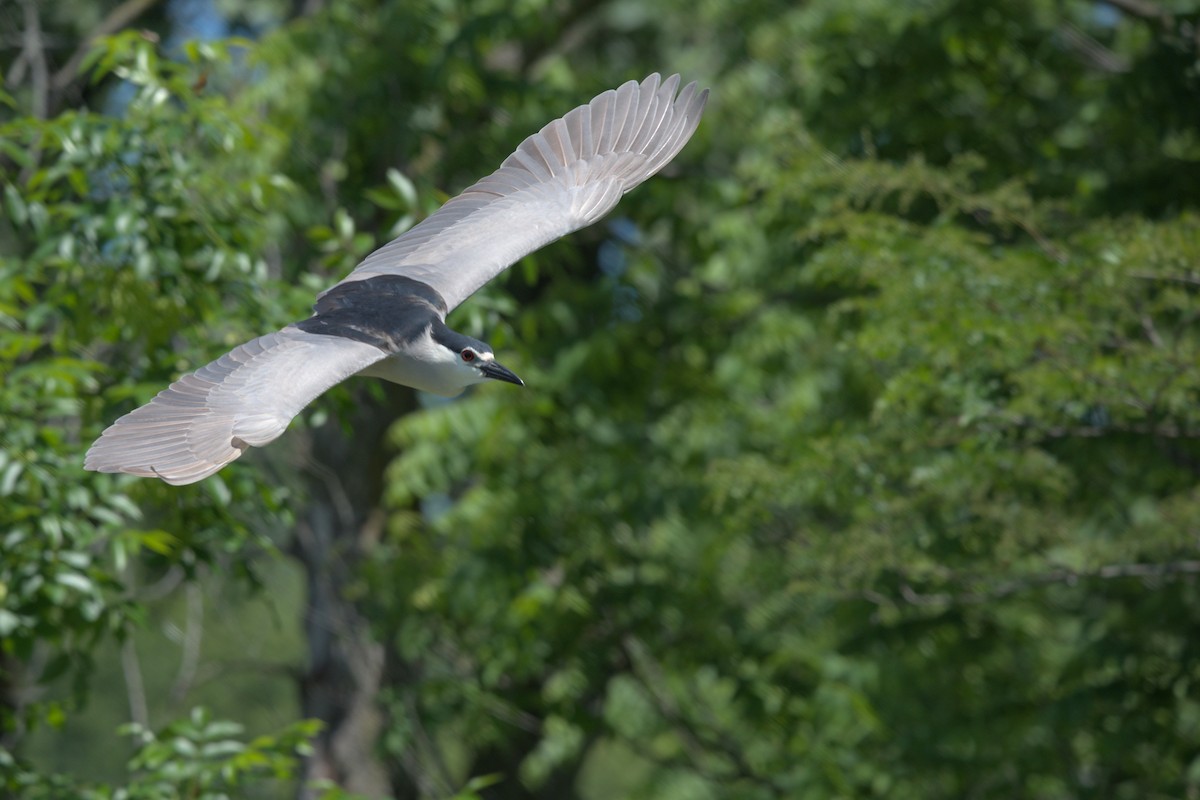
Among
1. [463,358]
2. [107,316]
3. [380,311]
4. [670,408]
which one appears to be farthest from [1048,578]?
[107,316]

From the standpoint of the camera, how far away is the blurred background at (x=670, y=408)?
16.1ft

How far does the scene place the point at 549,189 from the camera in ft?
16.9

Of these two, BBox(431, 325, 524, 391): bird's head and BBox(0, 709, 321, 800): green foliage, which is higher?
BBox(431, 325, 524, 391): bird's head

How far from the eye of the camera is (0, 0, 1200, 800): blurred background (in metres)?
4.92

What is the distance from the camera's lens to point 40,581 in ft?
14.7

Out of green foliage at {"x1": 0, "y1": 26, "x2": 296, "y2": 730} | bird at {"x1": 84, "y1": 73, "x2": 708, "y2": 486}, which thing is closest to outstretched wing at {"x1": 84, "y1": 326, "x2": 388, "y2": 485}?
bird at {"x1": 84, "y1": 73, "x2": 708, "y2": 486}

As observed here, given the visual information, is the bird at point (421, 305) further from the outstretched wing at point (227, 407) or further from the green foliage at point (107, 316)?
the green foliage at point (107, 316)

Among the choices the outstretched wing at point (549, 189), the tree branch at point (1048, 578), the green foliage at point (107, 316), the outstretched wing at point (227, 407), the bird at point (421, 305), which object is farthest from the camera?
the tree branch at point (1048, 578)

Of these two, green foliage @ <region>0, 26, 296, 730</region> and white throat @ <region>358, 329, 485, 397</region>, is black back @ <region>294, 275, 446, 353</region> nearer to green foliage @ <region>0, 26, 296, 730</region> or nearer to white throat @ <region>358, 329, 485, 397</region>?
white throat @ <region>358, 329, 485, 397</region>

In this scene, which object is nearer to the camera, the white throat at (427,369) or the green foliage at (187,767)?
the white throat at (427,369)

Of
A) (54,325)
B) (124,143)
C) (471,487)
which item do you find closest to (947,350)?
(124,143)

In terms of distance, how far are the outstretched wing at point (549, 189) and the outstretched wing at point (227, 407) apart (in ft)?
2.40

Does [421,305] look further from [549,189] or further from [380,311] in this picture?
[549,189]

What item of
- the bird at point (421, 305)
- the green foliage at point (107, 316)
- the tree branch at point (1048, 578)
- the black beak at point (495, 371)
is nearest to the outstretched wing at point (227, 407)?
the bird at point (421, 305)
